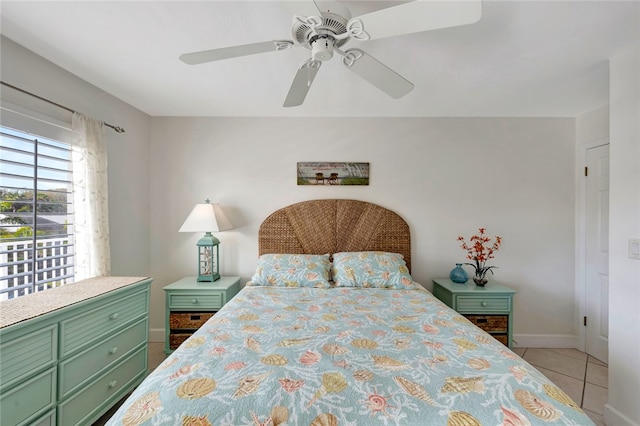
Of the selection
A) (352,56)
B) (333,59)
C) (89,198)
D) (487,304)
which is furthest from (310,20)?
(487,304)

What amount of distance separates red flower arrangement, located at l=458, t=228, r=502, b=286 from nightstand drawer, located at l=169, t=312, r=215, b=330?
261cm

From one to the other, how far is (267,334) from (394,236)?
5.94 ft

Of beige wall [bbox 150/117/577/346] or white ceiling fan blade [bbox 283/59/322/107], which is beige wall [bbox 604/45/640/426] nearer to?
beige wall [bbox 150/117/577/346]

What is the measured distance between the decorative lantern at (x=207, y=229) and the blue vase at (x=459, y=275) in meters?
2.30

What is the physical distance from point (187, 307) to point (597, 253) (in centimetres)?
397

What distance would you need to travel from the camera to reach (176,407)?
2.85 ft

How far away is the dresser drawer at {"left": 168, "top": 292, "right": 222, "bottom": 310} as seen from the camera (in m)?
2.45

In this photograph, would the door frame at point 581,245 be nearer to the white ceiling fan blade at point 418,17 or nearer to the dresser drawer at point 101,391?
the white ceiling fan blade at point 418,17

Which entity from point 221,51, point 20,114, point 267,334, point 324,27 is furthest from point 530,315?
point 20,114

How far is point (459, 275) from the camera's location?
2648mm

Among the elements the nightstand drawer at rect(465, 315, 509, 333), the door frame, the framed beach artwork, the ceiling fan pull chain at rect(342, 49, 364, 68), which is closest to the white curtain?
the framed beach artwork

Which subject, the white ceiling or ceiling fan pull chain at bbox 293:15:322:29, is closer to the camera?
ceiling fan pull chain at bbox 293:15:322:29

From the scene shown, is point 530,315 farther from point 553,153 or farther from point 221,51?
point 221,51

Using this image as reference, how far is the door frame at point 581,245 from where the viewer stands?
8.96ft
